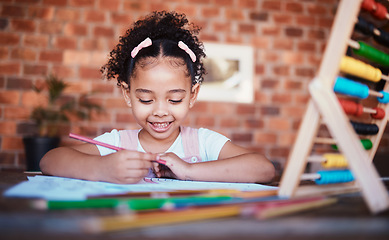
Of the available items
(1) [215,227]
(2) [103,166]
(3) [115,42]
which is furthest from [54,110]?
(1) [215,227]

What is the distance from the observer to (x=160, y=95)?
111 centimetres

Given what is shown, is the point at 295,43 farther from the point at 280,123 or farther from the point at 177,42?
the point at 177,42

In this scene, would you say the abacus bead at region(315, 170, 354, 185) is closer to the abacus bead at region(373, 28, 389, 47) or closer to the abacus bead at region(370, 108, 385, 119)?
the abacus bead at region(370, 108, 385, 119)

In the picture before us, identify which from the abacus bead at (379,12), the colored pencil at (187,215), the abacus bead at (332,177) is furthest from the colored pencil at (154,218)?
the abacus bead at (379,12)

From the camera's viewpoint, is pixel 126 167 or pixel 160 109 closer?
pixel 126 167

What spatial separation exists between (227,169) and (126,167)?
0.31 meters

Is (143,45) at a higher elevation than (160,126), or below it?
higher

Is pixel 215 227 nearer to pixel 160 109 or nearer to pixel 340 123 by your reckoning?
pixel 340 123

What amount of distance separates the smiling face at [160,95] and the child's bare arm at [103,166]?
0.28 metres

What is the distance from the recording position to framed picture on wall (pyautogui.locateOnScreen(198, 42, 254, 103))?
2.66 meters

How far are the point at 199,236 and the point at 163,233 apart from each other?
0.04m

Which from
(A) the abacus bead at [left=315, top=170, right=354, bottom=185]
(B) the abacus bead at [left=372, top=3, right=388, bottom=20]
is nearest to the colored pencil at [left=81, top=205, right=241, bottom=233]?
(A) the abacus bead at [left=315, top=170, right=354, bottom=185]

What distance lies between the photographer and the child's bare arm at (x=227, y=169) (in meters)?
0.91

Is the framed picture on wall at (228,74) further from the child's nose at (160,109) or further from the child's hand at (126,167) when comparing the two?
the child's hand at (126,167)
